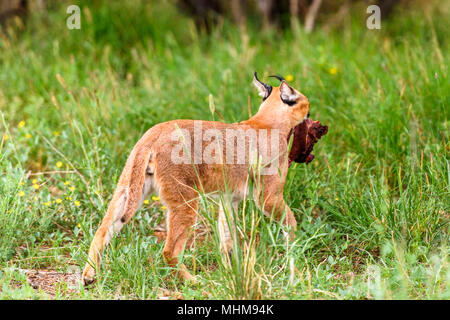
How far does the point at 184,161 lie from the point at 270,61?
12.8 ft

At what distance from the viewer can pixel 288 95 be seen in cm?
427

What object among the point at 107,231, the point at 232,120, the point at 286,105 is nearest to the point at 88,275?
the point at 107,231

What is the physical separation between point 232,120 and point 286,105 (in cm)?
145

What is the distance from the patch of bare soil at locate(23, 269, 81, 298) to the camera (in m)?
3.83

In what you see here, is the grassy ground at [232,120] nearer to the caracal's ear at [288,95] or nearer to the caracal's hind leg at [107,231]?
the caracal's hind leg at [107,231]

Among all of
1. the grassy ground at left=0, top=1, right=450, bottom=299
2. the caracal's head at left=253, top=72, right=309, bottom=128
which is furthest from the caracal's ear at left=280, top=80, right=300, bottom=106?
the grassy ground at left=0, top=1, right=450, bottom=299

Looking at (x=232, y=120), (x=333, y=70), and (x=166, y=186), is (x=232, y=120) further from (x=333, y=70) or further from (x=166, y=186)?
(x=166, y=186)

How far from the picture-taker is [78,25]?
8.08m

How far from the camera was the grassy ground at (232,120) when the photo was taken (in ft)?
12.4

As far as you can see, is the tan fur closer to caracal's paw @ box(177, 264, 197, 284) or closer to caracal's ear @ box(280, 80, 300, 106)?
caracal's paw @ box(177, 264, 197, 284)

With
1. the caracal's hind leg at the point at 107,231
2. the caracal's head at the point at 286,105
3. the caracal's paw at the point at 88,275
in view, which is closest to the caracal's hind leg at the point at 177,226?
the caracal's hind leg at the point at 107,231

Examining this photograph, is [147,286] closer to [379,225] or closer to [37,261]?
[37,261]

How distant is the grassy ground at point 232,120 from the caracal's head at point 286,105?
0.48m

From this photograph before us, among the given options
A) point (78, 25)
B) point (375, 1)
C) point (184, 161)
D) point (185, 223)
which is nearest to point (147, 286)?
point (185, 223)
